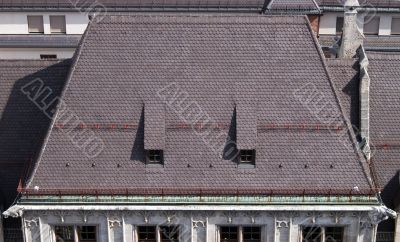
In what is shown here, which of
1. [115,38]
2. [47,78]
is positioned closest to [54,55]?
[47,78]

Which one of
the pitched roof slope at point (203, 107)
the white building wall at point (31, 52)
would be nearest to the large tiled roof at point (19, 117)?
the pitched roof slope at point (203, 107)

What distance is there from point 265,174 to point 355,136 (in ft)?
22.3

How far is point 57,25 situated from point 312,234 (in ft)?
164

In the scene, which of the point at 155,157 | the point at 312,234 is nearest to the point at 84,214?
the point at 155,157

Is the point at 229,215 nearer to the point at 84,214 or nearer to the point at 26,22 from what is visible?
the point at 84,214

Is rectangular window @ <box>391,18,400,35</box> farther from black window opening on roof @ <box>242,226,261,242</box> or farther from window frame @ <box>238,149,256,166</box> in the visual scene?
black window opening on roof @ <box>242,226,261,242</box>

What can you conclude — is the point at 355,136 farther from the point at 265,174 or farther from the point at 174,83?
the point at 174,83

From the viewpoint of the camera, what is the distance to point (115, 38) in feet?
126

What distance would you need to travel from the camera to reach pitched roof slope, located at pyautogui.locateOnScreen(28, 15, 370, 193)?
120 feet

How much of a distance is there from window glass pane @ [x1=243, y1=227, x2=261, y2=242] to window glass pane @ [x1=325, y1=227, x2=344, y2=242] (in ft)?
13.7

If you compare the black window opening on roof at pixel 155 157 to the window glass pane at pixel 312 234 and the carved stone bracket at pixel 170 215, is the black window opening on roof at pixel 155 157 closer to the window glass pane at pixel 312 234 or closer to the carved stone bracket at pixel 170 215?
the carved stone bracket at pixel 170 215

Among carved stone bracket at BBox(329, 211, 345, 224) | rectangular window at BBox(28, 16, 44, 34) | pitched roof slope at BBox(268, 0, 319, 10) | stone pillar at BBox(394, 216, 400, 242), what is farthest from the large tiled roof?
pitched roof slope at BBox(268, 0, 319, 10)

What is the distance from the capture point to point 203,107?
124 ft

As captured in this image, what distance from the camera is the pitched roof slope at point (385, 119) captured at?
39500 millimetres
